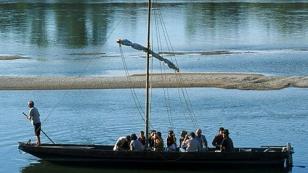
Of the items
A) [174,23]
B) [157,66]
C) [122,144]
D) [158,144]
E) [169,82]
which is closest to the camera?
[158,144]

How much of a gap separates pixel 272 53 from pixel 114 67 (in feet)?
43.4

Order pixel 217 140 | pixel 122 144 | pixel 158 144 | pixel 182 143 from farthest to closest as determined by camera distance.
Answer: pixel 182 143 < pixel 122 144 < pixel 217 140 < pixel 158 144

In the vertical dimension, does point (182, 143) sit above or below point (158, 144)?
below

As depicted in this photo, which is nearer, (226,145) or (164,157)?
(226,145)

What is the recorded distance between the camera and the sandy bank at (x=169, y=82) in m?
50.6

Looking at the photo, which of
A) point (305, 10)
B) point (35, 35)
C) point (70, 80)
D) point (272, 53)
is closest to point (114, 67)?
point (70, 80)

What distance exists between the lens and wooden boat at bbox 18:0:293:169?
32.2 meters

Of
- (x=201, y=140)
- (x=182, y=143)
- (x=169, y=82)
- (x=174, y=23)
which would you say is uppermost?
(x=201, y=140)

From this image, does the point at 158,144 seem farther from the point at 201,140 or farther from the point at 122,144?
the point at 201,140

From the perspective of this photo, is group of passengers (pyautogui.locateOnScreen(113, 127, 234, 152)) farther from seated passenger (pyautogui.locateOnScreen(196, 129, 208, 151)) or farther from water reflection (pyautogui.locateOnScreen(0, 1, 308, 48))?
water reflection (pyautogui.locateOnScreen(0, 1, 308, 48))

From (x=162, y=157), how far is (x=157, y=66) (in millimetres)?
25581

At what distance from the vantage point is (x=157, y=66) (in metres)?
57.9

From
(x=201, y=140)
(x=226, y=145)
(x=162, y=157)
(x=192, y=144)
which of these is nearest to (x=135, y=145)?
(x=162, y=157)

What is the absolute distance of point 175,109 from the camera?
146ft
